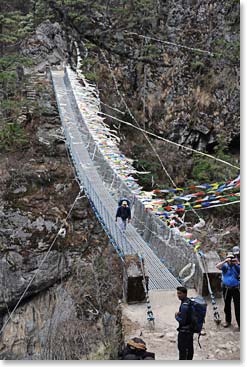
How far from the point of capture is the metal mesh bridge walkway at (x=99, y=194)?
5.32 meters

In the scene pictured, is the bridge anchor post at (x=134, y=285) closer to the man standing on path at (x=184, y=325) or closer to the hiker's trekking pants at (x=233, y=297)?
the hiker's trekking pants at (x=233, y=297)

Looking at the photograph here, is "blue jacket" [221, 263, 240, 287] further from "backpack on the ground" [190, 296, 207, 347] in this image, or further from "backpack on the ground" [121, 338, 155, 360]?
"backpack on the ground" [121, 338, 155, 360]

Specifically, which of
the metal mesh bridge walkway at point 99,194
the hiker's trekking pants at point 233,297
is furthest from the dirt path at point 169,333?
the metal mesh bridge walkway at point 99,194

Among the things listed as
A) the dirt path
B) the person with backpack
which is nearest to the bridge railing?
the dirt path

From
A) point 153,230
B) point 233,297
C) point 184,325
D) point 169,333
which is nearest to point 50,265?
point 153,230

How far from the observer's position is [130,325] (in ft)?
13.4

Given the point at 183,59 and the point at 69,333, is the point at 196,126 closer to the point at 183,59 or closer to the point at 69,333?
the point at 183,59

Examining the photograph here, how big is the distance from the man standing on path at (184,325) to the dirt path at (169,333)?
392 mm

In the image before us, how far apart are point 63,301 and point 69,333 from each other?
0.88m

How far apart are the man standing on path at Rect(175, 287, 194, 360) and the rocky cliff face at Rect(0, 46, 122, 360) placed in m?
2.96

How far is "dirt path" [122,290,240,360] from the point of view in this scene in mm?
3566

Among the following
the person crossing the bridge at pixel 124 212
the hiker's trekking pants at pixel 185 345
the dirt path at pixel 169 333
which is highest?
the hiker's trekking pants at pixel 185 345

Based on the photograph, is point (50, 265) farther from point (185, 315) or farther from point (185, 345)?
point (185, 315)

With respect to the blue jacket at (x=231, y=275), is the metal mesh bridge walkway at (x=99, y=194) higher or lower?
lower
